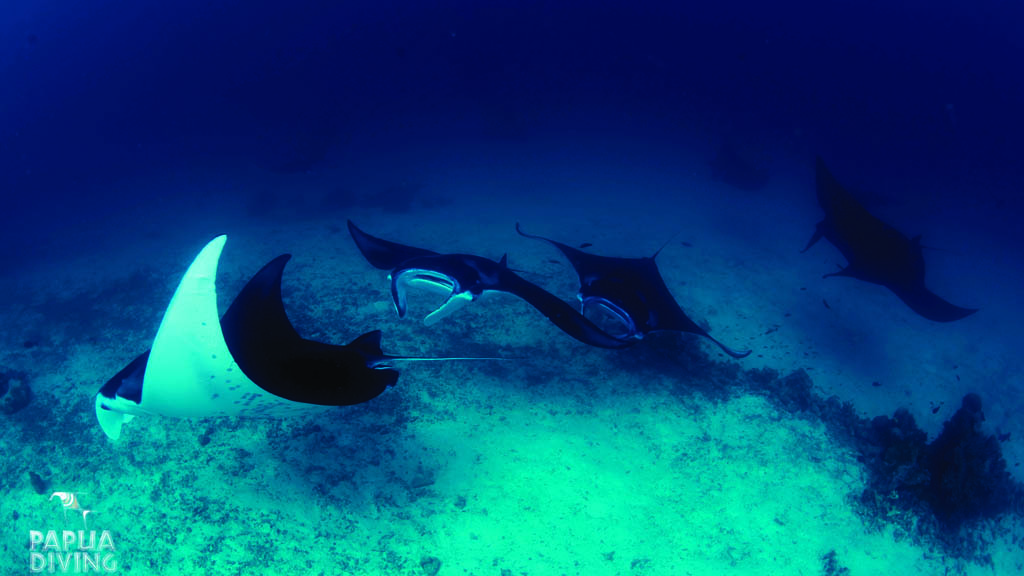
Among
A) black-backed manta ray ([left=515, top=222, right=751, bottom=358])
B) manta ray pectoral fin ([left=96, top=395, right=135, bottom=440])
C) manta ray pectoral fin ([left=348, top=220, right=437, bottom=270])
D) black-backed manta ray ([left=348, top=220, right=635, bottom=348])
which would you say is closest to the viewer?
manta ray pectoral fin ([left=96, top=395, right=135, bottom=440])

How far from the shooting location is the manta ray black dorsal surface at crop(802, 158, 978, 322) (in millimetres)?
6871

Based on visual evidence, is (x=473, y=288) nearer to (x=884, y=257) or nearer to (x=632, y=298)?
(x=632, y=298)

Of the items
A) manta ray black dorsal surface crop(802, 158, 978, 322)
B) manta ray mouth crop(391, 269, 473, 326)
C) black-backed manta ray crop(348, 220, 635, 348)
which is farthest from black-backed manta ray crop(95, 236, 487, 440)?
manta ray black dorsal surface crop(802, 158, 978, 322)

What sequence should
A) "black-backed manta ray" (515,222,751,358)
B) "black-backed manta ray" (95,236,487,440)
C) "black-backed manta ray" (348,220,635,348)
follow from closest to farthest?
"black-backed manta ray" (95,236,487,440) → "black-backed manta ray" (348,220,635,348) → "black-backed manta ray" (515,222,751,358)

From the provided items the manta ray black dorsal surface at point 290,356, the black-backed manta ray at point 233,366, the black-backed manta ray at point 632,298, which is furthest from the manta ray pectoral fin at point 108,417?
the black-backed manta ray at point 632,298

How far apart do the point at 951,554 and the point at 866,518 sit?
3.42ft

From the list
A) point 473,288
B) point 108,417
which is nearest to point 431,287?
point 473,288

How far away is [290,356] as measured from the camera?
143 inches

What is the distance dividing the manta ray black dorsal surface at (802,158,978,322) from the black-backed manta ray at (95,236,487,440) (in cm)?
677

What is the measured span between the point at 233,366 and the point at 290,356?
2.82ft

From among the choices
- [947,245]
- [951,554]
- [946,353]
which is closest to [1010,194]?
[947,245]

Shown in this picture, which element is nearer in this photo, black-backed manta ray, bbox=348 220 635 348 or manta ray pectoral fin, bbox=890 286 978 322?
black-backed manta ray, bbox=348 220 635 348

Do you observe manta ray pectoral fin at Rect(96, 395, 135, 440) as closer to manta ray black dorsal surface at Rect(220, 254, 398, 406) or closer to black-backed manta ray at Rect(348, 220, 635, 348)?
manta ray black dorsal surface at Rect(220, 254, 398, 406)

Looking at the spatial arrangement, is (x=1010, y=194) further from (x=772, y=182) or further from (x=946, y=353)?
(x=946, y=353)
